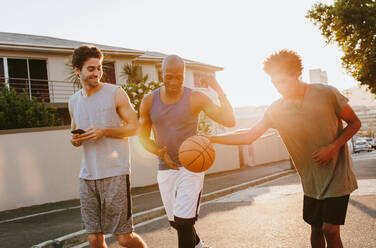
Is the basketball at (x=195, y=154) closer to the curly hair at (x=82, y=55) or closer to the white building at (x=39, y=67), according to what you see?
the curly hair at (x=82, y=55)

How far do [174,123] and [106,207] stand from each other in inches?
38.5

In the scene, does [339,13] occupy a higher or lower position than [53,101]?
higher

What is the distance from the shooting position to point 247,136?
3568 millimetres

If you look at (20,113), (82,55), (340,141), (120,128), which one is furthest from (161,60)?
(340,141)

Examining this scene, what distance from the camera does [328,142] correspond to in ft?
9.96

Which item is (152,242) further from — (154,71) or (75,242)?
(154,71)

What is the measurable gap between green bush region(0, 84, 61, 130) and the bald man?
9789 mm

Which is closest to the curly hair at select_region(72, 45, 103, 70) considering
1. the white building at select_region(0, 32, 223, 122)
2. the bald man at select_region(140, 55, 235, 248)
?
the bald man at select_region(140, 55, 235, 248)

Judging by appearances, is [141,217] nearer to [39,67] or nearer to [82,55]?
[82,55]

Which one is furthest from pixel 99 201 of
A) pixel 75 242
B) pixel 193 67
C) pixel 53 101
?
pixel 193 67

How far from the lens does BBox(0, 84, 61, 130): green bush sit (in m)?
12.1

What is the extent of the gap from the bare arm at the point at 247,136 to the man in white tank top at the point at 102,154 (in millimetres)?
863

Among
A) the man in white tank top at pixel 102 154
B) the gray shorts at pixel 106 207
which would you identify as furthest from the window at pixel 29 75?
the gray shorts at pixel 106 207

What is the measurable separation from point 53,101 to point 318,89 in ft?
55.5
